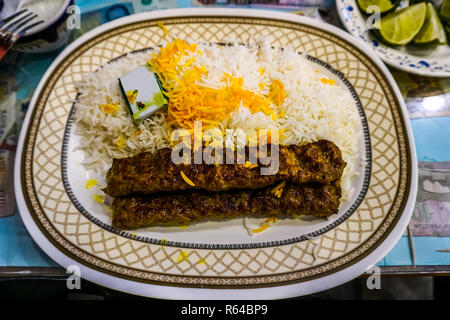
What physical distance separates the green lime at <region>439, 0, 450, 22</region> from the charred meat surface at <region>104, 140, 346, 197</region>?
2.23m

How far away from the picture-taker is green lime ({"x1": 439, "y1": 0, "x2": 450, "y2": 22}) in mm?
3412

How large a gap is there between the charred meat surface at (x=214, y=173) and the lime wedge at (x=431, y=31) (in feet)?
5.99

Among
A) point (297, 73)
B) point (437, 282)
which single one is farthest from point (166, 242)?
point (437, 282)

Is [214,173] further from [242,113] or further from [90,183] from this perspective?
[90,183]

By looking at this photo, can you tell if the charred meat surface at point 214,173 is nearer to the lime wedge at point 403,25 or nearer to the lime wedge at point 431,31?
the lime wedge at point 403,25

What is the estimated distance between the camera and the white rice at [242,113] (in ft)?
9.21

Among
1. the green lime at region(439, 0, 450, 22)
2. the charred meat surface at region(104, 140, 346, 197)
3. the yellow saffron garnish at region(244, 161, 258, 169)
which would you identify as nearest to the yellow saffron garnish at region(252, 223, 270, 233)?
the charred meat surface at region(104, 140, 346, 197)

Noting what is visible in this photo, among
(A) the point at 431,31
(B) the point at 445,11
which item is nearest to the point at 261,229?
(A) the point at 431,31

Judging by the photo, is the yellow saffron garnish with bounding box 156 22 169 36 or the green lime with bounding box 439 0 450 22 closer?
the yellow saffron garnish with bounding box 156 22 169 36

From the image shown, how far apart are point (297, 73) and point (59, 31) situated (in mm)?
2349

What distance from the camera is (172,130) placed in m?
2.79

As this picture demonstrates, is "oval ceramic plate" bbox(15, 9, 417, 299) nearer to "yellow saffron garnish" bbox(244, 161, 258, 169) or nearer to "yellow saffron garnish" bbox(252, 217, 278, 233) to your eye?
"yellow saffron garnish" bbox(252, 217, 278, 233)

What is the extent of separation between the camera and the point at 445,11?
343cm
